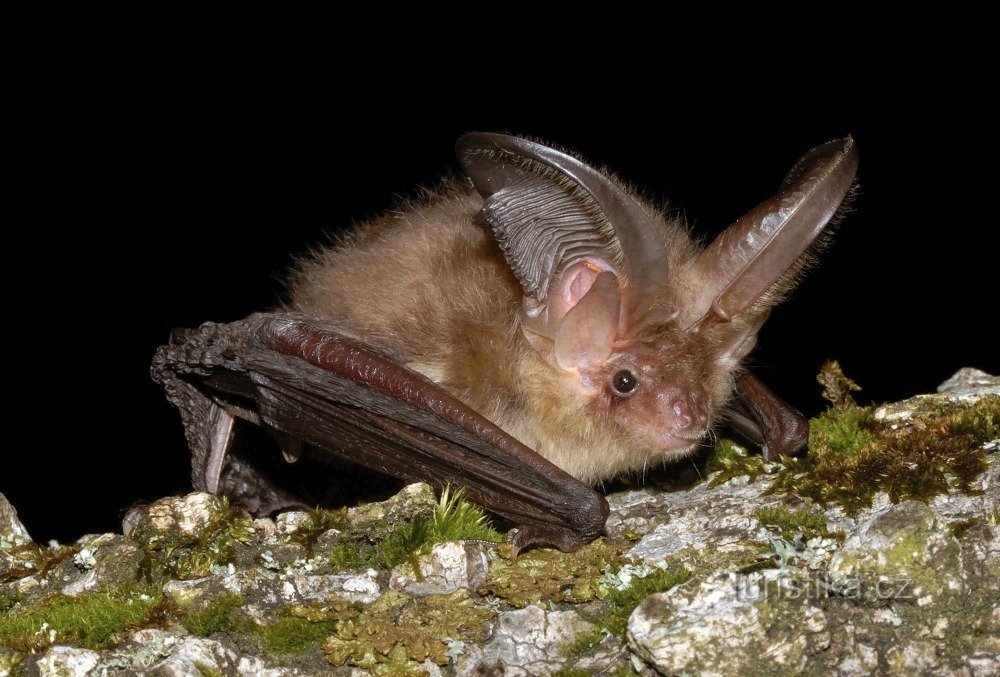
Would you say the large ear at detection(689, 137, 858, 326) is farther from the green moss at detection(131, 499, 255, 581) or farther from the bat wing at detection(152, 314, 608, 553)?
the green moss at detection(131, 499, 255, 581)

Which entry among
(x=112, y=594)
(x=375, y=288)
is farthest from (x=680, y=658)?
(x=375, y=288)

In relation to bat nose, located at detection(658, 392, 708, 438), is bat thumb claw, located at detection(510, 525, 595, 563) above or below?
below

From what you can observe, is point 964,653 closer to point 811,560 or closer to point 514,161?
point 811,560

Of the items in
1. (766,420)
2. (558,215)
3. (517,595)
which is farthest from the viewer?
(766,420)

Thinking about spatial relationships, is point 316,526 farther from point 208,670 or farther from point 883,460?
point 883,460

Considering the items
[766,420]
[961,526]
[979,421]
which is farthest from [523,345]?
[961,526]

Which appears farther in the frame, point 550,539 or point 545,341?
point 545,341

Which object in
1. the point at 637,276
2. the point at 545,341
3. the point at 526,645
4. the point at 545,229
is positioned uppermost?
the point at 545,229

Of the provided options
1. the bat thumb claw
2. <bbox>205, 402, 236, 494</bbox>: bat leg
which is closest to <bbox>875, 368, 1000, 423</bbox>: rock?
the bat thumb claw
